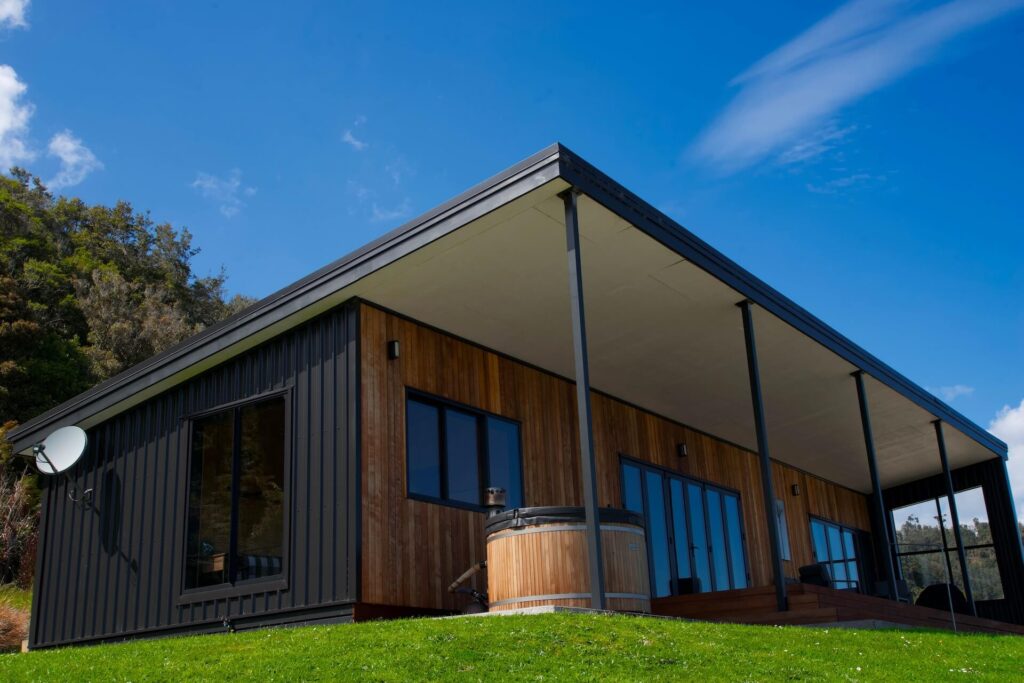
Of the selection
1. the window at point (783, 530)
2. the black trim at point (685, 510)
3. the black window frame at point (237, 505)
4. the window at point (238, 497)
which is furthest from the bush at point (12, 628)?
the window at point (783, 530)

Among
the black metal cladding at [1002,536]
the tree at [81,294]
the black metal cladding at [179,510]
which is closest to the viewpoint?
the black metal cladding at [179,510]

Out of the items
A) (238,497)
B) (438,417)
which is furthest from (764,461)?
(238,497)

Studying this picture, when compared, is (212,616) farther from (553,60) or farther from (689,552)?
(553,60)

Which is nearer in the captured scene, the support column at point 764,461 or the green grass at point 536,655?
the green grass at point 536,655

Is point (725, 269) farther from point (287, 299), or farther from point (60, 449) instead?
point (60, 449)

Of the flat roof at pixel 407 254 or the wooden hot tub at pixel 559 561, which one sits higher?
the flat roof at pixel 407 254

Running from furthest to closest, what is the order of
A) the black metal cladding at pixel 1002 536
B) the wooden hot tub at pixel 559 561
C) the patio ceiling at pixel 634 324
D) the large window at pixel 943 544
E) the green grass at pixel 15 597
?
the large window at pixel 943 544 → the black metal cladding at pixel 1002 536 → the green grass at pixel 15 597 → the patio ceiling at pixel 634 324 → the wooden hot tub at pixel 559 561

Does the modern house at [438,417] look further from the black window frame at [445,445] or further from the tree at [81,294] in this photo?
the tree at [81,294]

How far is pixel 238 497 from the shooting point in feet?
31.1

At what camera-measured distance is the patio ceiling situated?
813 cm

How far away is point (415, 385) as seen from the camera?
9406 mm

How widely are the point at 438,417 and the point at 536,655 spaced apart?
14.4 feet

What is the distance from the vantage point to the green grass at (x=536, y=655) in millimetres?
5324

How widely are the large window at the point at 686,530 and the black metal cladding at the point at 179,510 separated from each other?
468 cm
